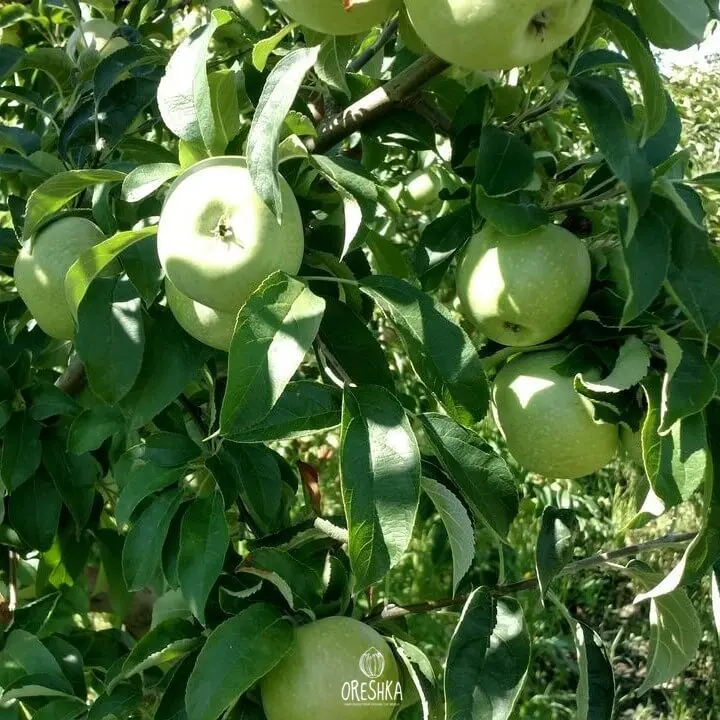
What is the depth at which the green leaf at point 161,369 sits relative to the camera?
0.88 metres

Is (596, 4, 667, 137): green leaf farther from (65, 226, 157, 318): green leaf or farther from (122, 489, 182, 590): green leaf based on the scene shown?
(122, 489, 182, 590): green leaf

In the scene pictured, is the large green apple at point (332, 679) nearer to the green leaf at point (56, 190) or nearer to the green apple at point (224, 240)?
the green apple at point (224, 240)

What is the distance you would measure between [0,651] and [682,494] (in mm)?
814

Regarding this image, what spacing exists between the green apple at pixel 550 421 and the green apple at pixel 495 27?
0.30 meters

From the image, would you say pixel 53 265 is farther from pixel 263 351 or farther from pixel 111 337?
pixel 263 351

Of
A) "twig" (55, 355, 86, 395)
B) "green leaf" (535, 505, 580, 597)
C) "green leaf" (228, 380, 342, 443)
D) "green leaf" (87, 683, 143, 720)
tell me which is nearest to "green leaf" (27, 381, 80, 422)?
"twig" (55, 355, 86, 395)

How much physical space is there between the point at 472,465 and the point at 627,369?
15 centimetres

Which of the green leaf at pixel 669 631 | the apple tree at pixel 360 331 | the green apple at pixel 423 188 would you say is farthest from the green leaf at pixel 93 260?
the green apple at pixel 423 188

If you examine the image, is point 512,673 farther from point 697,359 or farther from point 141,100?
point 141,100

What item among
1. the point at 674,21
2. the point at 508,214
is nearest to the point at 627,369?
the point at 508,214

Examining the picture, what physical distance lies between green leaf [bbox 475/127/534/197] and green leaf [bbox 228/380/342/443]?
0.21 meters

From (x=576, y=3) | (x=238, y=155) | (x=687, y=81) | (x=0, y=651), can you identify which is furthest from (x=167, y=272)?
(x=687, y=81)

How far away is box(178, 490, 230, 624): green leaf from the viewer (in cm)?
84

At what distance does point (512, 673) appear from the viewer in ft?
2.65
